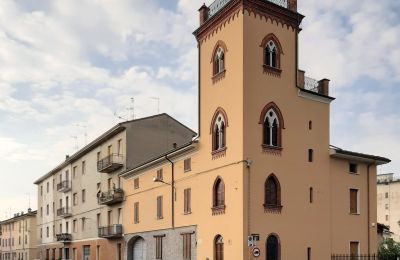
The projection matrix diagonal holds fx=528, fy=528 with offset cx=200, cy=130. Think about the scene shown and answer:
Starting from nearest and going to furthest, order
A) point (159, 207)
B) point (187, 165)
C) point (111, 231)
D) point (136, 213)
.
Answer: point (187, 165) → point (159, 207) → point (136, 213) → point (111, 231)

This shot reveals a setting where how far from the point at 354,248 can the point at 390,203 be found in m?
65.3

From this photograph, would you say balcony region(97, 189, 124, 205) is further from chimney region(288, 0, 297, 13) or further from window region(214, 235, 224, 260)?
chimney region(288, 0, 297, 13)

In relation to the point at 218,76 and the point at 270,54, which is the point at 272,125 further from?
the point at 218,76

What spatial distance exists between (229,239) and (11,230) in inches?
3484

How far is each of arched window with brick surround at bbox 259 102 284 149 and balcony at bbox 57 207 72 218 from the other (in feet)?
124

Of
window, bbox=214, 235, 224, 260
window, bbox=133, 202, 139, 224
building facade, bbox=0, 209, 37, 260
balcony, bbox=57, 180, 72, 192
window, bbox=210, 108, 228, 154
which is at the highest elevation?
window, bbox=210, 108, 228, 154

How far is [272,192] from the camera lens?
29.4 m

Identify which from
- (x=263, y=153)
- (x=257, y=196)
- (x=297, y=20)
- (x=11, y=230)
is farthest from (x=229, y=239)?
(x=11, y=230)

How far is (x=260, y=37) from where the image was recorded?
1179 inches

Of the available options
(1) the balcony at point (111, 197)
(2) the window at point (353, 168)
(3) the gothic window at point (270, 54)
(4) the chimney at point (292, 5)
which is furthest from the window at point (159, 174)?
(4) the chimney at point (292, 5)

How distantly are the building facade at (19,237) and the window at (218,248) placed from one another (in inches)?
2609

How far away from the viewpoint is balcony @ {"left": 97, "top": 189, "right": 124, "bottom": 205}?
46059 millimetres

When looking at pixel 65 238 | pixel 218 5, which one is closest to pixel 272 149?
pixel 218 5

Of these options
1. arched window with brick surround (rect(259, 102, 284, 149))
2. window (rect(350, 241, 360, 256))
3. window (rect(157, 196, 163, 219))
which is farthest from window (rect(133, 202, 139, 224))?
window (rect(350, 241, 360, 256))
